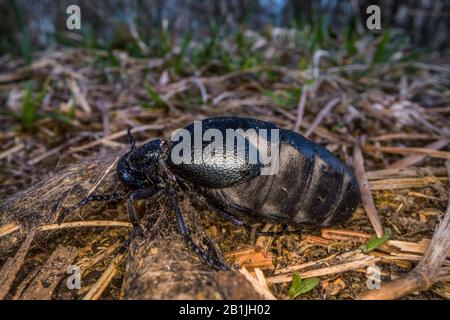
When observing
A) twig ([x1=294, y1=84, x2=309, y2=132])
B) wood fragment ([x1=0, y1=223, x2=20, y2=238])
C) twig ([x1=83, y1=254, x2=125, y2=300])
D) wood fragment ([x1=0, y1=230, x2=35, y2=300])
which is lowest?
twig ([x1=83, y1=254, x2=125, y2=300])

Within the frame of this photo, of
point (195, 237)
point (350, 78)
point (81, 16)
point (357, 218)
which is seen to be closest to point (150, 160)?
point (195, 237)

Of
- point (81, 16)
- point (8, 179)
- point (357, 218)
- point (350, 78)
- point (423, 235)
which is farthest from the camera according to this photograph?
point (81, 16)

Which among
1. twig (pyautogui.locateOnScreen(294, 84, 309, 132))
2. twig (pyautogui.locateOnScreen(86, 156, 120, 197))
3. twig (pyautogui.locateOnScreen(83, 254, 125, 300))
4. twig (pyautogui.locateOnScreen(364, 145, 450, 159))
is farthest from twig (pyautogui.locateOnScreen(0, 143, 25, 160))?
twig (pyautogui.locateOnScreen(364, 145, 450, 159))

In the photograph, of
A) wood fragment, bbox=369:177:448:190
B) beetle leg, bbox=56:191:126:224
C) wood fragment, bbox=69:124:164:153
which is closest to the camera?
beetle leg, bbox=56:191:126:224

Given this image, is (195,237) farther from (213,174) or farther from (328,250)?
(328,250)

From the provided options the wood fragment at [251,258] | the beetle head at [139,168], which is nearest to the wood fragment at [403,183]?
the wood fragment at [251,258]

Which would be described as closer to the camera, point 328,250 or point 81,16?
point 328,250

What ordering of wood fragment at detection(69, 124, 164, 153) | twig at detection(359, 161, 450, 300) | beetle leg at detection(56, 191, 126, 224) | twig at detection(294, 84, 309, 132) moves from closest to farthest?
twig at detection(359, 161, 450, 300) < beetle leg at detection(56, 191, 126, 224) < wood fragment at detection(69, 124, 164, 153) < twig at detection(294, 84, 309, 132)

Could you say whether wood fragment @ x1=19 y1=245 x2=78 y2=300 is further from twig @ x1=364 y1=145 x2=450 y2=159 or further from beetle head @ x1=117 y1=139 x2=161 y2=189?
twig @ x1=364 y1=145 x2=450 y2=159
